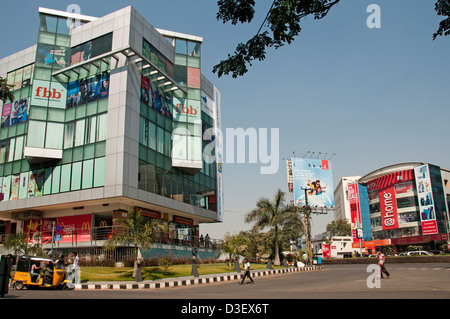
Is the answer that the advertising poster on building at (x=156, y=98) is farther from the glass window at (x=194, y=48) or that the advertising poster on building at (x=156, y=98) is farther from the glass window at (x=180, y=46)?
the glass window at (x=194, y=48)

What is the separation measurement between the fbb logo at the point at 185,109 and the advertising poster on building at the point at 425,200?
53.5 m

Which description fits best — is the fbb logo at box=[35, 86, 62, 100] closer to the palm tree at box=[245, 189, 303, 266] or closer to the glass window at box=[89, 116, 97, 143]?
the glass window at box=[89, 116, 97, 143]

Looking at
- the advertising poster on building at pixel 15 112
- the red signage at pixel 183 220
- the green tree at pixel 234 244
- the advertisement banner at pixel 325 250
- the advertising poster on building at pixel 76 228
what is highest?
the advertising poster on building at pixel 15 112

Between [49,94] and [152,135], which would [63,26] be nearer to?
[49,94]

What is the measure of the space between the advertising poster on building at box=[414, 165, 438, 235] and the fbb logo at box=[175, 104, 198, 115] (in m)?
53.5

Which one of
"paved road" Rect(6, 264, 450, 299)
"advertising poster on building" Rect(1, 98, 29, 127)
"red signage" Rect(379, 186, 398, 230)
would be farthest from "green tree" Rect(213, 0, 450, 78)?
"red signage" Rect(379, 186, 398, 230)

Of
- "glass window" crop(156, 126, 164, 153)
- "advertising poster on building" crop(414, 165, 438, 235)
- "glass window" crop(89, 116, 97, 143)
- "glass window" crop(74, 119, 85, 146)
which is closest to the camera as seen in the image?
"glass window" crop(89, 116, 97, 143)

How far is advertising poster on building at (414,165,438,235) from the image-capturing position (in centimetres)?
6950

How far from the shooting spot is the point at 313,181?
7612 centimetres

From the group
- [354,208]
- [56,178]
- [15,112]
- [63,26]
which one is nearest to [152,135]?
[56,178]

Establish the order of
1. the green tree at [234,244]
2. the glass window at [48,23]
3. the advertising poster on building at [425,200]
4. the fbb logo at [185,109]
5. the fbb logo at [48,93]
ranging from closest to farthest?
the green tree at [234,244], the fbb logo at [48,93], the glass window at [48,23], the fbb logo at [185,109], the advertising poster on building at [425,200]

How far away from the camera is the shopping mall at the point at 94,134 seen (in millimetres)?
30234

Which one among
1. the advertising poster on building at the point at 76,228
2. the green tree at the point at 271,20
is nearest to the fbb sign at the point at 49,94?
the advertising poster on building at the point at 76,228
